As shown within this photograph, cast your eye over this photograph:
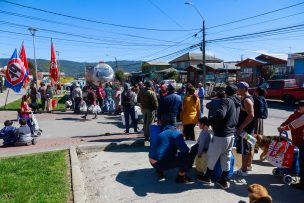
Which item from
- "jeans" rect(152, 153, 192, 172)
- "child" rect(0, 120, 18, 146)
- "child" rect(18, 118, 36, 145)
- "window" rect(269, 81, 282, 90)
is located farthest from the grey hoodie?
"window" rect(269, 81, 282, 90)

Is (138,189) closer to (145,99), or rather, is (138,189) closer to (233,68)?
(145,99)

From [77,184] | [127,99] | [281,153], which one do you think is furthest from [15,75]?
[281,153]

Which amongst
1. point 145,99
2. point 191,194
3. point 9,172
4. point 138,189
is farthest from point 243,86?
point 9,172

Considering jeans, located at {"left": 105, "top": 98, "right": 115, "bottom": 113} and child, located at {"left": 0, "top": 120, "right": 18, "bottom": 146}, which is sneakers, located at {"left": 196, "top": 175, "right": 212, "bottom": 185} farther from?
jeans, located at {"left": 105, "top": 98, "right": 115, "bottom": 113}

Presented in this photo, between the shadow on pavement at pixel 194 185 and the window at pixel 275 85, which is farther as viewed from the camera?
the window at pixel 275 85

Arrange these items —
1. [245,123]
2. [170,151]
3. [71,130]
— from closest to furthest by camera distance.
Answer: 1. [170,151]
2. [245,123]
3. [71,130]

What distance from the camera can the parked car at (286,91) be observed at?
67.4 feet

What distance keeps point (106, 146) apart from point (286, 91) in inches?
682

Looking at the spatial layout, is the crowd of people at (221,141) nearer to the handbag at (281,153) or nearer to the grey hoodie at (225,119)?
the grey hoodie at (225,119)

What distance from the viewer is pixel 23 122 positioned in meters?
9.13

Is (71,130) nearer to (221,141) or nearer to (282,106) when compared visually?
(221,141)

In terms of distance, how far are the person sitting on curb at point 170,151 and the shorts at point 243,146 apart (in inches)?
40.5

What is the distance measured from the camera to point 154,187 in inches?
213

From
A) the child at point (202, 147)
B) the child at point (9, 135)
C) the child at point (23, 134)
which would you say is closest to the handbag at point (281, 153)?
the child at point (202, 147)
